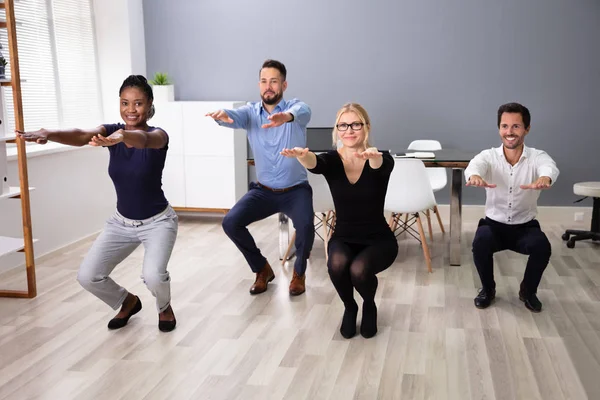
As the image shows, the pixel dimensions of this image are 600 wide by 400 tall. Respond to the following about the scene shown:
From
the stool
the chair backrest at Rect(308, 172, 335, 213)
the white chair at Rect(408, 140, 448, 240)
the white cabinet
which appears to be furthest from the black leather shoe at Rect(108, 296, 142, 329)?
the stool

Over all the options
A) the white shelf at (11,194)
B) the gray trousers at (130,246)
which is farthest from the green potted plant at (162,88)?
the gray trousers at (130,246)

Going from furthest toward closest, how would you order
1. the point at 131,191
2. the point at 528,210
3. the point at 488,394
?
the point at 528,210, the point at 131,191, the point at 488,394

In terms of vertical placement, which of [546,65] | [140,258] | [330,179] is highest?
[546,65]

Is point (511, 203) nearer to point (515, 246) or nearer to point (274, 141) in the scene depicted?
point (515, 246)

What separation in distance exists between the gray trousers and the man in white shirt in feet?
5.43

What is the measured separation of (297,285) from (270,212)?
484mm

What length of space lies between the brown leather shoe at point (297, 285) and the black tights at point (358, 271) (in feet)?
2.38

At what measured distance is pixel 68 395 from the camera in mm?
2781

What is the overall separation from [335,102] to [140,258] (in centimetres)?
246

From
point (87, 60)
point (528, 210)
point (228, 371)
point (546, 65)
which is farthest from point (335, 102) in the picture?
point (228, 371)

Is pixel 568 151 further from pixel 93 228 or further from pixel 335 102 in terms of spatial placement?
pixel 93 228

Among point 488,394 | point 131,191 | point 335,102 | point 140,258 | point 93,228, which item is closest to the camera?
point 488,394

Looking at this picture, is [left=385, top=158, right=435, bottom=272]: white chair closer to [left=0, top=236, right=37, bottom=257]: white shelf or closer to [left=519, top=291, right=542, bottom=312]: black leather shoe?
[left=519, top=291, right=542, bottom=312]: black leather shoe

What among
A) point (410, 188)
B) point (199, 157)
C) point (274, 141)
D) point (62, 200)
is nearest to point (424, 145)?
point (410, 188)
